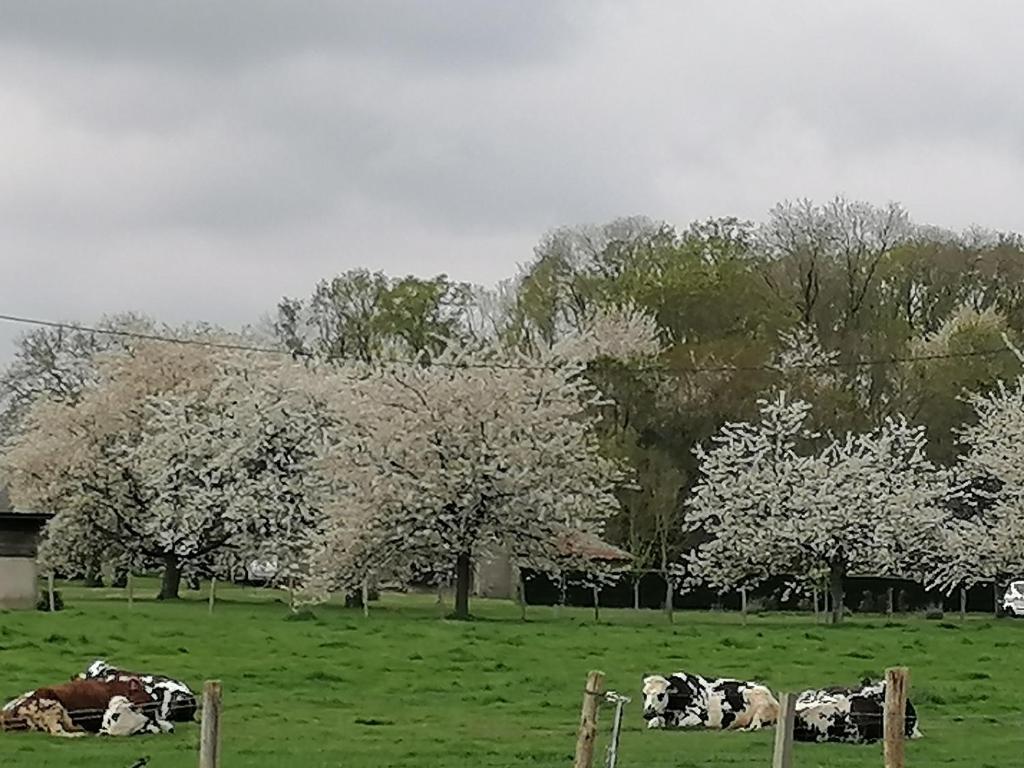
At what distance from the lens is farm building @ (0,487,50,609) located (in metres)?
44.1

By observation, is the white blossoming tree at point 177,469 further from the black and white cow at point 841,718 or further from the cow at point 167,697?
the black and white cow at point 841,718

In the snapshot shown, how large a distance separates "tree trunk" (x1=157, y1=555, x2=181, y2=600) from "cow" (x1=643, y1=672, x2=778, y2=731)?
125 ft

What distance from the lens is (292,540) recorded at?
55.9 metres

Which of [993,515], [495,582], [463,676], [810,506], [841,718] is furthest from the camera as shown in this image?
[495,582]

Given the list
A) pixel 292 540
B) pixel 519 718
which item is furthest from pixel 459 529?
pixel 519 718

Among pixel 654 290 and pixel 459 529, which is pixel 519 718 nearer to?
pixel 459 529

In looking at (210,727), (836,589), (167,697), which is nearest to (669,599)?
(836,589)

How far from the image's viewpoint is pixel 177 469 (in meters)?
57.2

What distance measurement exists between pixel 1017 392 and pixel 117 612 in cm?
3023

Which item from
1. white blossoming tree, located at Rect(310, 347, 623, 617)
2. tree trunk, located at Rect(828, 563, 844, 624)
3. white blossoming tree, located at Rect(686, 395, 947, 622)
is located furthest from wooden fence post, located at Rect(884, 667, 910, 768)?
white blossoming tree, located at Rect(686, 395, 947, 622)

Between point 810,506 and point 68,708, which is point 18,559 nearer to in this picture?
point 810,506

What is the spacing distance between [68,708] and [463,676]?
9228mm

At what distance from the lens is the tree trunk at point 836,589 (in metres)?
50.3

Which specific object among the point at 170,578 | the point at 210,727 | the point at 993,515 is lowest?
the point at 210,727
